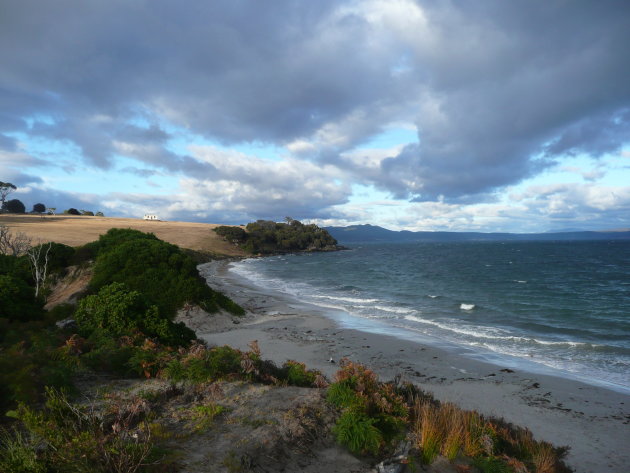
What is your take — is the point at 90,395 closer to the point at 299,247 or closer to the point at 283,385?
the point at 283,385

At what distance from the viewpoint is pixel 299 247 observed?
127m

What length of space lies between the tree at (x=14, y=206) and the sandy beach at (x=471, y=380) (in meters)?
→ 137

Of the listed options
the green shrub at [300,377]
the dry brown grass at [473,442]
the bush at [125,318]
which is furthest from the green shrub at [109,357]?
the dry brown grass at [473,442]

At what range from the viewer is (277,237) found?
405 feet

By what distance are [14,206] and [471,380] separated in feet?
497

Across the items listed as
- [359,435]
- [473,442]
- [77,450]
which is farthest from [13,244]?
[473,442]

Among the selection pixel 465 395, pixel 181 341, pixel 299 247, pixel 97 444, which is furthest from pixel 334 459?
pixel 299 247

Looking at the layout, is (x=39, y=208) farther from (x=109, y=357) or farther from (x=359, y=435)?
(x=359, y=435)

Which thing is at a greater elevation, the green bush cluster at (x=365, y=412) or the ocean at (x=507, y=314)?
the green bush cluster at (x=365, y=412)

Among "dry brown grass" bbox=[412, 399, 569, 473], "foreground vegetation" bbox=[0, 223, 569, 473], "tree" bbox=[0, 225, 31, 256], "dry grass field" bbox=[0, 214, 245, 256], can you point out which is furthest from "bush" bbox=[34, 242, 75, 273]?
"dry grass field" bbox=[0, 214, 245, 256]

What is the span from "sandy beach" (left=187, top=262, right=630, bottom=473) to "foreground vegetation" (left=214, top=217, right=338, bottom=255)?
85.7 meters

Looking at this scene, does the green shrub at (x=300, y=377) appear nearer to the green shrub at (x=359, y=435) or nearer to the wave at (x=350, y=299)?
the green shrub at (x=359, y=435)

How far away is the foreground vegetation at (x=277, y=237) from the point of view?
109 metres

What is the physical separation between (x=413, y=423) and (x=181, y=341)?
947 cm
